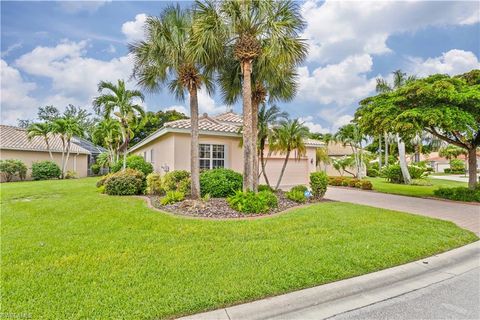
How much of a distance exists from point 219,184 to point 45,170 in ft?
69.7

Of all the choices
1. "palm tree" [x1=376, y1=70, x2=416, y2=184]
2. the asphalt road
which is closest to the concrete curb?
the asphalt road

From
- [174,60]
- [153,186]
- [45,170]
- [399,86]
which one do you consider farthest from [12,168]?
[399,86]

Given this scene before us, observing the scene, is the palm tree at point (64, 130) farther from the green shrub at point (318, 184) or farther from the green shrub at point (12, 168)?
the green shrub at point (318, 184)

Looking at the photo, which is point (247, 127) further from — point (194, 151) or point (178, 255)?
point (178, 255)

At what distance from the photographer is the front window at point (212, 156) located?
1334 cm

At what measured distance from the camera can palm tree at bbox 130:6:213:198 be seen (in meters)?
9.41

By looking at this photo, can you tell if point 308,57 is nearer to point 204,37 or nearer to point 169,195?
point 204,37

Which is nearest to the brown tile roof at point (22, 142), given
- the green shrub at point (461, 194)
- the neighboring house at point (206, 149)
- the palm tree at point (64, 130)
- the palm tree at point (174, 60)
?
the palm tree at point (64, 130)

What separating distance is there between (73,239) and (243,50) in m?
7.79

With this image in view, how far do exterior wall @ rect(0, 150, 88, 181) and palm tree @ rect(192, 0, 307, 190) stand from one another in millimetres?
23674

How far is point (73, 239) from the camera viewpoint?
17.8 ft

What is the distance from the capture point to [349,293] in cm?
357

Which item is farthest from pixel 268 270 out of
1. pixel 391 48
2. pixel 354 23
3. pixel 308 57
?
pixel 391 48

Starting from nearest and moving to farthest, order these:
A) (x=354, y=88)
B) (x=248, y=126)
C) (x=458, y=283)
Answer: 1. (x=458, y=283)
2. (x=248, y=126)
3. (x=354, y=88)
